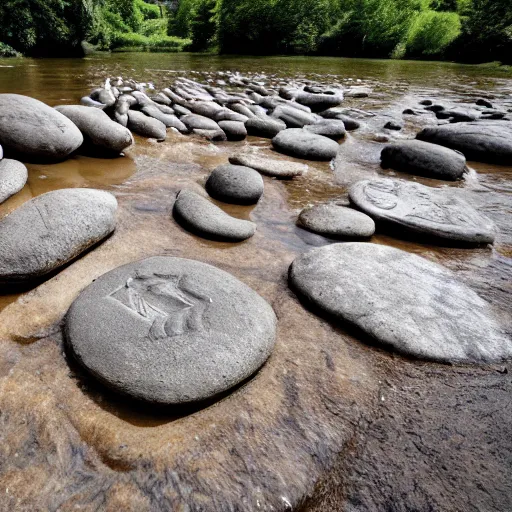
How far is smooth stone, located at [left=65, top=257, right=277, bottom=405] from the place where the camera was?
129 cm

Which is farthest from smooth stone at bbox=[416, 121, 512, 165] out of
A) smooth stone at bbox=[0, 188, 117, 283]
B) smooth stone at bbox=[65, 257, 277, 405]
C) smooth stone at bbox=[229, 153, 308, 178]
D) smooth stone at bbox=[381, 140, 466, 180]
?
smooth stone at bbox=[0, 188, 117, 283]

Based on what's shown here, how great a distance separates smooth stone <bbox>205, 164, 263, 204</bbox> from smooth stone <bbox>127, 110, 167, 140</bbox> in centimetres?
173

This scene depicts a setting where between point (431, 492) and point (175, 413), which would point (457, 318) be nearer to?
point (431, 492)

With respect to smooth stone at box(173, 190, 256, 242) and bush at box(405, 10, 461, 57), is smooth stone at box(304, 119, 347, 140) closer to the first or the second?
smooth stone at box(173, 190, 256, 242)

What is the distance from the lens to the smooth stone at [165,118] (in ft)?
15.8

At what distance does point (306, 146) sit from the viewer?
423 centimetres

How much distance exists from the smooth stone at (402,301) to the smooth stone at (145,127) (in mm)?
3036

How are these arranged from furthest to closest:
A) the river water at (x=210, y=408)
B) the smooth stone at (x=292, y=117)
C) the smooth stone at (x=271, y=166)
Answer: the smooth stone at (x=292, y=117)
the smooth stone at (x=271, y=166)
the river water at (x=210, y=408)

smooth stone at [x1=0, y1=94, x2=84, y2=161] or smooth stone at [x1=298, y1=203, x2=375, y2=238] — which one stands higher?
smooth stone at [x1=0, y1=94, x2=84, y2=161]

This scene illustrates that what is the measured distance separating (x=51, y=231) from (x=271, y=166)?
2.24 meters

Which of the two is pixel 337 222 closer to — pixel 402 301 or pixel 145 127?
pixel 402 301

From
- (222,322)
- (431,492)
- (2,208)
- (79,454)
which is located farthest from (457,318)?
(2,208)

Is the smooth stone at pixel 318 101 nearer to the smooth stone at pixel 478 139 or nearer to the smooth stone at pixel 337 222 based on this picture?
the smooth stone at pixel 478 139

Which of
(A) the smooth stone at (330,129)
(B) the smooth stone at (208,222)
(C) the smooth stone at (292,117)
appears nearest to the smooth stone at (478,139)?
(A) the smooth stone at (330,129)
